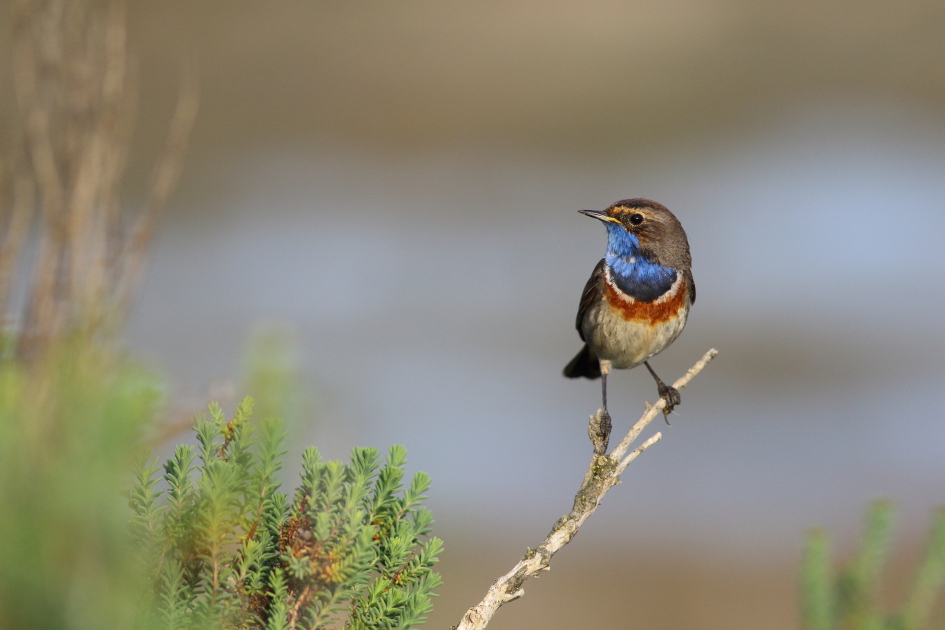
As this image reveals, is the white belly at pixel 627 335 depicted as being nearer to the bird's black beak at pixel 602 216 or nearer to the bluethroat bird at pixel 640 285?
the bluethroat bird at pixel 640 285

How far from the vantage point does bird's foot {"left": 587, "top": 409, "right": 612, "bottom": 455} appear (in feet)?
5.56

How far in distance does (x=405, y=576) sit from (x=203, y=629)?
311mm

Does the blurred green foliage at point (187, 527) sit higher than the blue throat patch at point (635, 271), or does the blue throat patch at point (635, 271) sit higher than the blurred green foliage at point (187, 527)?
the blue throat patch at point (635, 271)

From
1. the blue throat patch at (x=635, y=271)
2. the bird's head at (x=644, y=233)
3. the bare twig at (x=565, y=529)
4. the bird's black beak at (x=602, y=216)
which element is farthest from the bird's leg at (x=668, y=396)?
the bare twig at (x=565, y=529)

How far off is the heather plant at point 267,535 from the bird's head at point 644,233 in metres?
1.72

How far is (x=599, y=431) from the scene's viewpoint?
1.85 m

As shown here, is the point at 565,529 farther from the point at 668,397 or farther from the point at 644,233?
the point at 644,233

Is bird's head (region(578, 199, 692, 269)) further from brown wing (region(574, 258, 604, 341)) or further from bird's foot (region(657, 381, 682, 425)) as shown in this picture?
bird's foot (region(657, 381, 682, 425))

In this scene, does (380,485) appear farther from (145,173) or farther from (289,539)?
(145,173)

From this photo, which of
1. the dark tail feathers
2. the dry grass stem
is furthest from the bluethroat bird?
the dry grass stem

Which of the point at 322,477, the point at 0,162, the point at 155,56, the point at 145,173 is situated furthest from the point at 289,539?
the point at 155,56

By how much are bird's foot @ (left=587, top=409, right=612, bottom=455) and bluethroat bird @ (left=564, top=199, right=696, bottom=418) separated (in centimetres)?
58

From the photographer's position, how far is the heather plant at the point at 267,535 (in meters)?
0.97

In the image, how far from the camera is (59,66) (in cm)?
257
